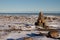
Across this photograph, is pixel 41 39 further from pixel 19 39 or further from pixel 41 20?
pixel 41 20

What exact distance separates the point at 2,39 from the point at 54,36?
6.66 meters

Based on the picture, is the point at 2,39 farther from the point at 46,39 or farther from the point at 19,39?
the point at 46,39

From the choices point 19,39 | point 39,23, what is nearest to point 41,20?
point 39,23

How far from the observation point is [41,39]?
20.5m

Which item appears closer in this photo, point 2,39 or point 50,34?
point 2,39

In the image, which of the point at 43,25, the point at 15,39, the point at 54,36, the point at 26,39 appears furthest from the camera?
the point at 43,25

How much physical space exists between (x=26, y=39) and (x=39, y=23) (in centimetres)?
1763

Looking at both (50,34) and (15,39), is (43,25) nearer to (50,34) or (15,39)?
(50,34)

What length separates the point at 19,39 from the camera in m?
20.3

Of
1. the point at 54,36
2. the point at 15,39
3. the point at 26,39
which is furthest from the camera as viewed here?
the point at 54,36

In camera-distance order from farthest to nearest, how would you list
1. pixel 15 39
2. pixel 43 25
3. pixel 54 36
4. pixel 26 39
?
pixel 43 25, pixel 54 36, pixel 15 39, pixel 26 39

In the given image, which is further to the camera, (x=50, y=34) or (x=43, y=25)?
(x=43, y=25)

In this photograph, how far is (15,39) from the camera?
20.2m

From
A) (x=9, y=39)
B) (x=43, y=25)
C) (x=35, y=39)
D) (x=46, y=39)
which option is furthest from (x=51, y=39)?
(x=43, y=25)
